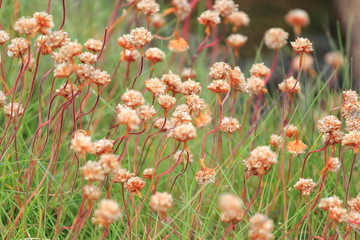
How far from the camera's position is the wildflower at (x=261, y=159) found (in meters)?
1.05

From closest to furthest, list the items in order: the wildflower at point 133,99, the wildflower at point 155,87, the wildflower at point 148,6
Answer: the wildflower at point 133,99 < the wildflower at point 155,87 < the wildflower at point 148,6

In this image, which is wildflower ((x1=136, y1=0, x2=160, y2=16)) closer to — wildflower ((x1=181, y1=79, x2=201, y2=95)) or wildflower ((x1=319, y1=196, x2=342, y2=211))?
wildflower ((x1=181, y1=79, x2=201, y2=95))

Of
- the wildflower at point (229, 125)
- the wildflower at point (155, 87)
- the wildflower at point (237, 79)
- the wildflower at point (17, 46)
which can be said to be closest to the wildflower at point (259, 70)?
the wildflower at point (237, 79)

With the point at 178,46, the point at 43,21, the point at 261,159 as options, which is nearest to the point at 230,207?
the point at 261,159

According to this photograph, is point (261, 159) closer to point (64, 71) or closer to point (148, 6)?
point (64, 71)

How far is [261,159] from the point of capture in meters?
1.06

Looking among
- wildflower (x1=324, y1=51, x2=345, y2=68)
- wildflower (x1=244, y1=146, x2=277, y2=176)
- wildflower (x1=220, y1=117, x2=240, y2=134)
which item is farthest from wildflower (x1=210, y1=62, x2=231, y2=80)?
wildflower (x1=324, y1=51, x2=345, y2=68)

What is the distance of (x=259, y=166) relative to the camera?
118 centimetres

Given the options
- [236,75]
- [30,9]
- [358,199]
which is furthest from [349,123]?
[30,9]

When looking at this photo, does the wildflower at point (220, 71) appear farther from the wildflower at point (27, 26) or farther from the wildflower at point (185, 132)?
the wildflower at point (27, 26)

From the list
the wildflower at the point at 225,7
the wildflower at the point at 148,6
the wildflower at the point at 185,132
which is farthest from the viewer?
the wildflower at the point at 225,7

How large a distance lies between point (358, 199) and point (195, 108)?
1.24 feet

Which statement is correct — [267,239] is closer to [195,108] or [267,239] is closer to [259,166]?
[259,166]

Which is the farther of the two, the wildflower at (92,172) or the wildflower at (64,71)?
the wildflower at (64,71)
